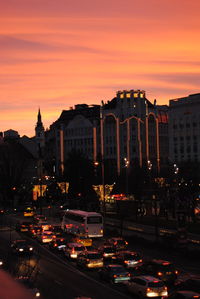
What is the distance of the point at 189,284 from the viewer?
29.4 m

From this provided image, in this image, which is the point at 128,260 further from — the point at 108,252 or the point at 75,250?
the point at 75,250

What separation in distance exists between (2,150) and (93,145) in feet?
95.9

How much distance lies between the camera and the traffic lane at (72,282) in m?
32.2

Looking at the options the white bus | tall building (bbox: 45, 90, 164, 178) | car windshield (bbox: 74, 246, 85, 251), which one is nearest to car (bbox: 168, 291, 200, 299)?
car windshield (bbox: 74, 246, 85, 251)

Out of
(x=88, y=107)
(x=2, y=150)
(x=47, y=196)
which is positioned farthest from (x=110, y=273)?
(x=88, y=107)

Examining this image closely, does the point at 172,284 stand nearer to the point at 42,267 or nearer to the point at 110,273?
the point at 110,273

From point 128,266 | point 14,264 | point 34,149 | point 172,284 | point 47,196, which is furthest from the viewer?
point 34,149

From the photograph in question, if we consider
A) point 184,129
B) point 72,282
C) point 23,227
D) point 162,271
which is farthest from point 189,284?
point 184,129

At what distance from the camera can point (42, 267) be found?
141ft

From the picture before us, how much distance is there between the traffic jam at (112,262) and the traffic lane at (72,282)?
1.61 ft

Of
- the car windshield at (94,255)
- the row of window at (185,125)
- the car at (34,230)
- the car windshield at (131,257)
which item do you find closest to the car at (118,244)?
the car windshield at (94,255)

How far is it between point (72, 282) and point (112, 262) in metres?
6.36

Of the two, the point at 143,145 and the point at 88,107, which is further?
the point at 88,107

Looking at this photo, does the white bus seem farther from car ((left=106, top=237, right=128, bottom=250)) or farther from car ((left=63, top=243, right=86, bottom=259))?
car ((left=63, top=243, right=86, bottom=259))
